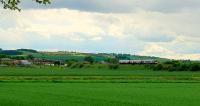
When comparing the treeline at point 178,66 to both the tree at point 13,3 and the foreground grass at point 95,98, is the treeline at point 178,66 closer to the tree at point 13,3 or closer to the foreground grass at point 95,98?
the foreground grass at point 95,98

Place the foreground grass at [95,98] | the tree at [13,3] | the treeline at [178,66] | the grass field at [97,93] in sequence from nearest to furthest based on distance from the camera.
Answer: the tree at [13,3], the foreground grass at [95,98], the grass field at [97,93], the treeline at [178,66]

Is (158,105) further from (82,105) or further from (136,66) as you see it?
(136,66)

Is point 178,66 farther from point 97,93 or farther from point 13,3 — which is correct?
point 13,3

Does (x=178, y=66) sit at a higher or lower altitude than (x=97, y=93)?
higher

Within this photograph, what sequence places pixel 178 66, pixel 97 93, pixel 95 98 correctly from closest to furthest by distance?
pixel 95 98
pixel 97 93
pixel 178 66

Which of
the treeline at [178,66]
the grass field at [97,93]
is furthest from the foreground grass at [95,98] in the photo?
the treeline at [178,66]

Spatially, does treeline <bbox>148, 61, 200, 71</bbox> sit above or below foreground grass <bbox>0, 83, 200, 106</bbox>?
above

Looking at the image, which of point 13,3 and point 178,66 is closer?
point 13,3

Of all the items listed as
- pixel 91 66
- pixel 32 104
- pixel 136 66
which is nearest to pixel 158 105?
pixel 32 104

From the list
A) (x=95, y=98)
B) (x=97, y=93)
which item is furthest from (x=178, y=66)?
(x=95, y=98)

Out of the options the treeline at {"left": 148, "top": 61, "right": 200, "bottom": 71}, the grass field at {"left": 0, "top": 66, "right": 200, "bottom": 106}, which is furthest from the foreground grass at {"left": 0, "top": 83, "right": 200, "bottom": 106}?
the treeline at {"left": 148, "top": 61, "right": 200, "bottom": 71}

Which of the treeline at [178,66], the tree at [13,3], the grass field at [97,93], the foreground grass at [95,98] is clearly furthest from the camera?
the treeline at [178,66]

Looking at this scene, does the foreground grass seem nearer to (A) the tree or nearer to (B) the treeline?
(A) the tree

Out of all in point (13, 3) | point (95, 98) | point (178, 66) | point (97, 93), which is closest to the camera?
point (13, 3)
